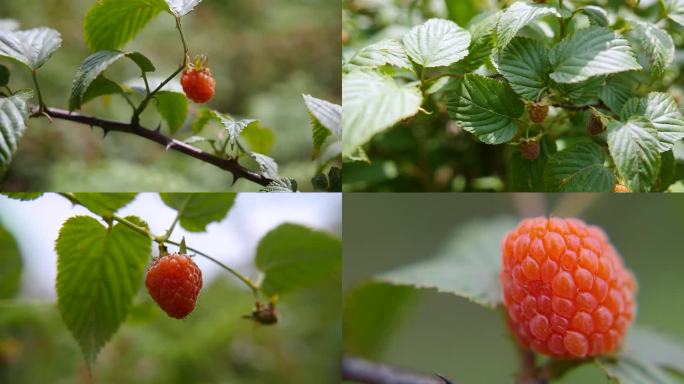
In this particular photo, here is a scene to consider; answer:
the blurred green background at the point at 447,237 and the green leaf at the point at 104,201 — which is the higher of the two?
the green leaf at the point at 104,201

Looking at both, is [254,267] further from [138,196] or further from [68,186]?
[68,186]

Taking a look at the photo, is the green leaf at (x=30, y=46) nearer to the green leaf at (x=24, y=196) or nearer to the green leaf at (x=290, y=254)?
the green leaf at (x=24, y=196)

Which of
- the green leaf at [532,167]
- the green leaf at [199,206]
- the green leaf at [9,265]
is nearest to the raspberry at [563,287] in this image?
the green leaf at [532,167]

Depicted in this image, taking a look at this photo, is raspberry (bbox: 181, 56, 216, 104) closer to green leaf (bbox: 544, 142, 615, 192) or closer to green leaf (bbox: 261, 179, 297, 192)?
green leaf (bbox: 261, 179, 297, 192)

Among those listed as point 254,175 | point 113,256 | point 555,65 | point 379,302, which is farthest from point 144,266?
point 555,65

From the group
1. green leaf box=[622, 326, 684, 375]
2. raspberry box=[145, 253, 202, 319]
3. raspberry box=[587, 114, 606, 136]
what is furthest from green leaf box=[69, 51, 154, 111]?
green leaf box=[622, 326, 684, 375]
